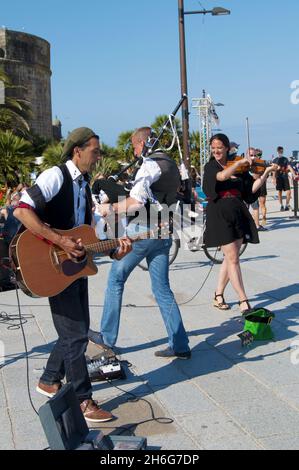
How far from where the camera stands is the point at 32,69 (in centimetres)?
5031

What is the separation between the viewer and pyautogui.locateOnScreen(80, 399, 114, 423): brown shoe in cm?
389

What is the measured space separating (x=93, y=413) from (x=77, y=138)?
1756 millimetres

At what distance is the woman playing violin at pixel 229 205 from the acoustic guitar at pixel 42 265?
223 cm

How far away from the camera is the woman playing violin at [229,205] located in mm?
5824

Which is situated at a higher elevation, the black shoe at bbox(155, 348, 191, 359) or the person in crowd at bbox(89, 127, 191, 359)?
the person in crowd at bbox(89, 127, 191, 359)

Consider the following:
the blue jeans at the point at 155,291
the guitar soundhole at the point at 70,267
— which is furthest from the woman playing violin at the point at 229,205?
the guitar soundhole at the point at 70,267

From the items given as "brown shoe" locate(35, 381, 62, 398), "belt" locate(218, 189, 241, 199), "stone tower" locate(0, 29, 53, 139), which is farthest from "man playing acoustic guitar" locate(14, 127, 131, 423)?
"stone tower" locate(0, 29, 53, 139)

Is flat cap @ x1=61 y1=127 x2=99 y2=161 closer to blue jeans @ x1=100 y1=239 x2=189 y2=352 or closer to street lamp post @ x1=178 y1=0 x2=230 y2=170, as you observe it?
blue jeans @ x1=100 y1=239 x2=189 y2=352

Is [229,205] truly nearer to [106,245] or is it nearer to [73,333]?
[106,245]

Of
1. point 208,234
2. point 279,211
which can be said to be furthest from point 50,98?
point 208,234

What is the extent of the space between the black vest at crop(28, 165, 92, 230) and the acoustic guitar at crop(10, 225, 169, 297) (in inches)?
2.5

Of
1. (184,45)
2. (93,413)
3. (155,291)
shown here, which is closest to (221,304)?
(155,291)

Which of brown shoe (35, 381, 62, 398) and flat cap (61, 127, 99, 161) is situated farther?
brown shoe (35, 381, 62, 398)

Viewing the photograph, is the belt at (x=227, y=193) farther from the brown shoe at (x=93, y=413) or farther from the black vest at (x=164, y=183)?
the brown shoe at (x=93, y=413)
